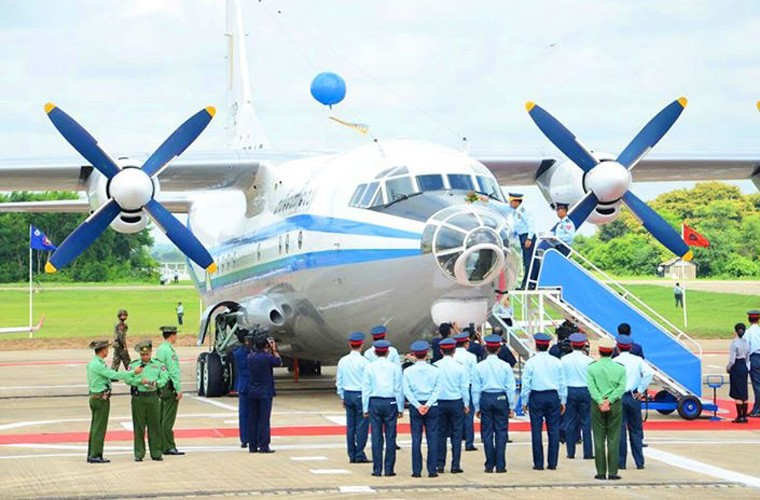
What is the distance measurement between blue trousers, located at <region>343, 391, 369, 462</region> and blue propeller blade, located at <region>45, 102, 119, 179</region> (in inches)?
323

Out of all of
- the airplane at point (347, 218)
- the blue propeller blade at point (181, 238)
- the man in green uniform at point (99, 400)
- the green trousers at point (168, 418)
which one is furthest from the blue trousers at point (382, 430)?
the blue propeller blade at point (181, 238)

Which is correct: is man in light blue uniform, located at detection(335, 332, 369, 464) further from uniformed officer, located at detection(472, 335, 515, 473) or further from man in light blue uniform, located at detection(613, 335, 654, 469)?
man in light blue uniform, located at detection(613, 335, 654, 469)

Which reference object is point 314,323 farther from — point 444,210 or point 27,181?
point 27,181

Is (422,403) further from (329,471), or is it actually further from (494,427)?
(329,471)

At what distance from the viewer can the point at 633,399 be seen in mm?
14453

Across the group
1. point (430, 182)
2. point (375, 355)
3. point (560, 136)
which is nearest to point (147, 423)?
point (375, 355)

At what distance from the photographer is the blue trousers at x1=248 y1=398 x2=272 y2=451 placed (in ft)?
50.6

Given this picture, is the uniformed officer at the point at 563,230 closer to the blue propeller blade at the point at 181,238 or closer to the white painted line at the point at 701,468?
the blue propeller blade at the point at 181,238

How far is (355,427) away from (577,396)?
8.43 feet

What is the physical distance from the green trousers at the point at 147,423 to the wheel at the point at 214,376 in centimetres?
822

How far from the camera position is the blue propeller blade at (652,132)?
2300cm

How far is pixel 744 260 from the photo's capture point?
3113 inches

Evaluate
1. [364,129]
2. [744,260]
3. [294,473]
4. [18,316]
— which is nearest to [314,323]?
[364,129]

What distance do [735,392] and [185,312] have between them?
49.7 metres
